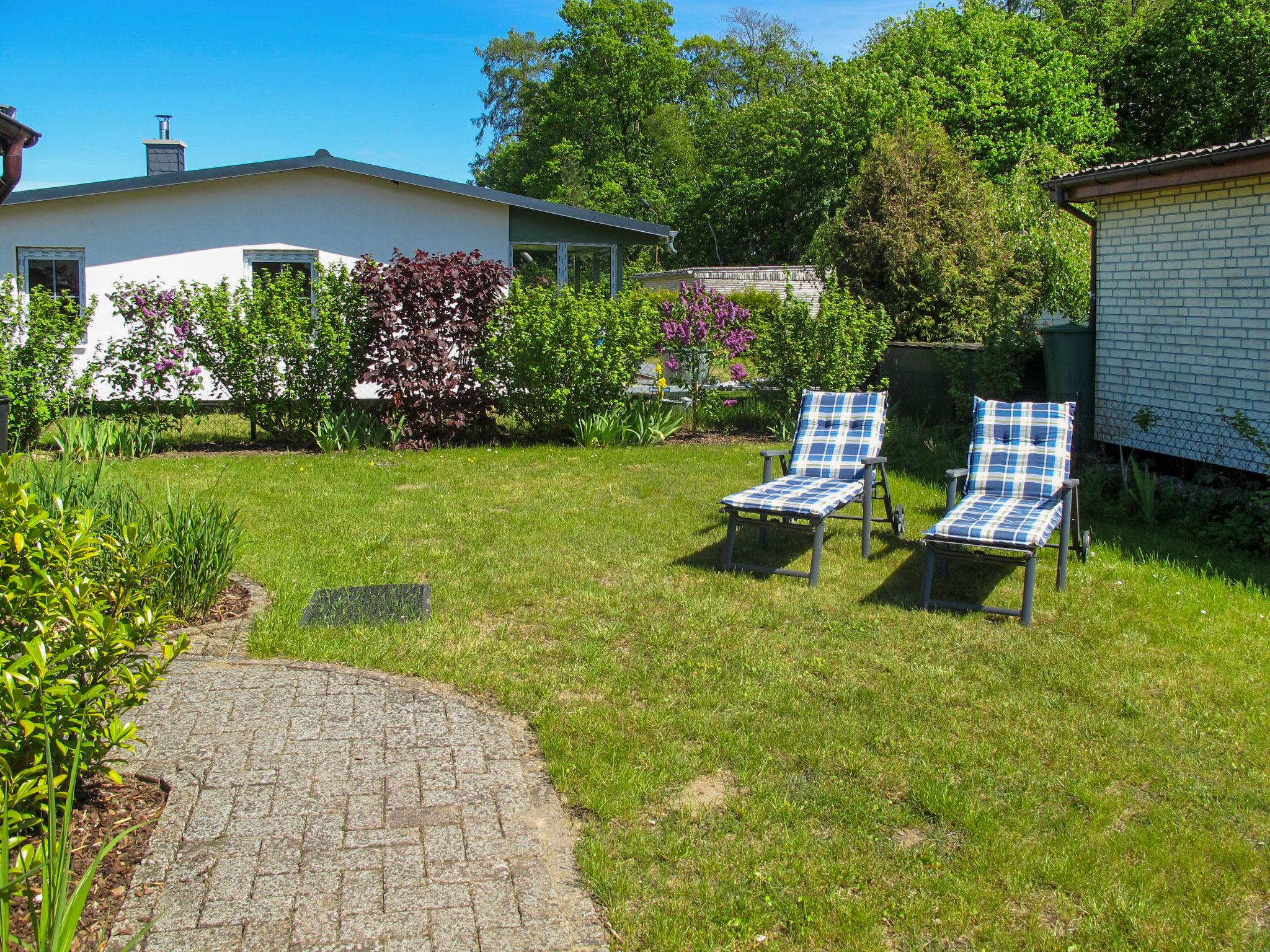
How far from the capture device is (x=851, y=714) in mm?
4535

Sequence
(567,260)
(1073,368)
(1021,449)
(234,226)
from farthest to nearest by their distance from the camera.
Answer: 1. (567,260)
2. (234,226)
3. (1073,368)
4. (1021,449)

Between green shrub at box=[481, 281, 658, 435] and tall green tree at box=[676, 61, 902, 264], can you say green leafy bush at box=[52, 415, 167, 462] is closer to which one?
green shrub at box=[481, 281, 658, 435]

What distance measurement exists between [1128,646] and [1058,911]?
102 inches

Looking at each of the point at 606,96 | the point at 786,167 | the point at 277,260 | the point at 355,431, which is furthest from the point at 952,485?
the point at 606,96

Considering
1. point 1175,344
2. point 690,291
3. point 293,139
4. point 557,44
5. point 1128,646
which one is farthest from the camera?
point 557,44

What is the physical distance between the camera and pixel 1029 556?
5719 mm

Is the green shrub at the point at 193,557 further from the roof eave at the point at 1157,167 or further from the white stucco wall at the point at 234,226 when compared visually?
the white stucco wall at the point at 234,226

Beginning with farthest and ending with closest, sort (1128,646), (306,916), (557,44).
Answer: (557,44) → (1128,646) → (306,916)

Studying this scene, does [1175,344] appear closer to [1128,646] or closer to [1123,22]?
[1128,646]

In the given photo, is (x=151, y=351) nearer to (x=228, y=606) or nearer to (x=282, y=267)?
(x=282, y=267)

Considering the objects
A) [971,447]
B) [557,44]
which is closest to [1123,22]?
[557,44]

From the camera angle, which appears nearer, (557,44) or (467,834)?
(467,834)

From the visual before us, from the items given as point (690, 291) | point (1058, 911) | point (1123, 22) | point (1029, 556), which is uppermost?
point (1123, 22)

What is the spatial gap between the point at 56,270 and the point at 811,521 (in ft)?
41.4
